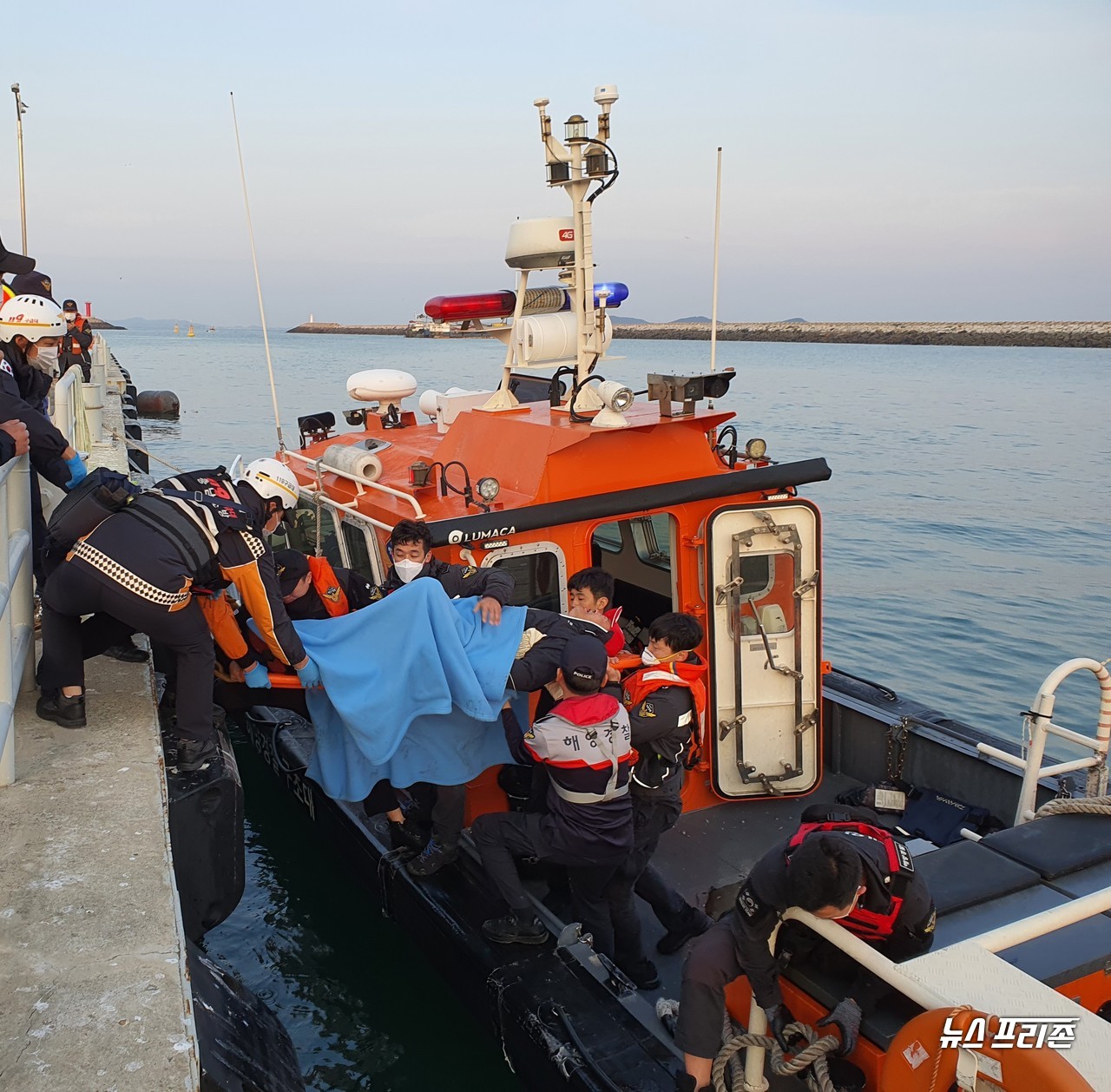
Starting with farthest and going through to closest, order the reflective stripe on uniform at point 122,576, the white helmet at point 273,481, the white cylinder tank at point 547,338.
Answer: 1. the white cylinder tank at point 547,338
2. the white helmet at point 273,481
3. the reflective stripe on uniform at point 122,576

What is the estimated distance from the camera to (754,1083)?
117 inches

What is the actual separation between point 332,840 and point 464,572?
227 centimetres

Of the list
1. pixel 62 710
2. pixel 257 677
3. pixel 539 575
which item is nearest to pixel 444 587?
pixel 539 575

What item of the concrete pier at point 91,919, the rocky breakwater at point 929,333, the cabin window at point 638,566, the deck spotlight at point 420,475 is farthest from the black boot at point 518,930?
the rocky breakwater at point 929,333

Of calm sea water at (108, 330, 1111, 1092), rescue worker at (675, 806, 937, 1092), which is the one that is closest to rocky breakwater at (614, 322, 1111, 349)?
calm sea water at (108, 330, 1111, 1092)

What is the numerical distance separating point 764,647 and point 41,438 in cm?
356

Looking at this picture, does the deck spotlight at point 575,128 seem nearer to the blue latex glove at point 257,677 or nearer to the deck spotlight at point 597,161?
the deck spotlight at point 597,161

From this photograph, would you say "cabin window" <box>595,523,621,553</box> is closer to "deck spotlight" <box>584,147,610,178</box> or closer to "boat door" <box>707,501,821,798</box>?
"boat door" <box>707,501,821,798</box>

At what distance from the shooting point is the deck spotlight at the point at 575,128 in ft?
17.2

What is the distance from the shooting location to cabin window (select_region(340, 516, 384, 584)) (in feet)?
18.4

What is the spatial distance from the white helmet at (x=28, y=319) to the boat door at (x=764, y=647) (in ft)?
10.7

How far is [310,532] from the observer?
7.06 meters

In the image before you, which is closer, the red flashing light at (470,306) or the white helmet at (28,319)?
the white helmet at (28,319)

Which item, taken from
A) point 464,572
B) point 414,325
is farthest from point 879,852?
point 414,325
